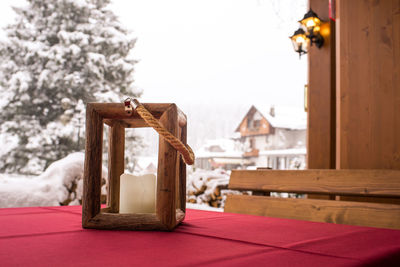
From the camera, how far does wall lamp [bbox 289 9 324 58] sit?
4.03 meters

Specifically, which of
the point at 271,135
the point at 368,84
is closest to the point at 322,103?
the point at 368,84

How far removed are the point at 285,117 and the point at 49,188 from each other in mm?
13503

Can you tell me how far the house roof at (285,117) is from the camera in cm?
1448

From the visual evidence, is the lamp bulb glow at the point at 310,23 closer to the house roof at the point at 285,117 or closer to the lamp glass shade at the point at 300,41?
the lamp glass shade at the point at 300,41

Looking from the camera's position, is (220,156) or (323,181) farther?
(220,156)

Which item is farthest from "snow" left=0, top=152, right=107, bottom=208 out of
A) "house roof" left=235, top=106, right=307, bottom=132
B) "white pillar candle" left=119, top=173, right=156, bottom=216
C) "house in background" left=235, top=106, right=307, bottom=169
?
"house roof" left=235, top=106, right=307, bottom=132

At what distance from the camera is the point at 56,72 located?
9.28 m

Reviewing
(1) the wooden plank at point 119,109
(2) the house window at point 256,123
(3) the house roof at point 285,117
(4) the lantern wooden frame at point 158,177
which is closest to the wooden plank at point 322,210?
(4) the lantern wooden frame at point 158,177

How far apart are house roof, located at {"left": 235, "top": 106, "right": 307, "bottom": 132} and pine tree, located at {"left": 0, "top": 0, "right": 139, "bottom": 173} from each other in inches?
264

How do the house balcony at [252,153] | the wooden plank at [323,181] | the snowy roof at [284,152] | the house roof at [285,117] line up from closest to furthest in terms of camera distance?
the wooden plank at [323,181], the snowy roof at [284,152], the house balcony at [252,153], the house roof at [285,117]

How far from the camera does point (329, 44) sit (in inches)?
158

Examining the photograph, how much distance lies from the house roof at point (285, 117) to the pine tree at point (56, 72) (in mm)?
6711

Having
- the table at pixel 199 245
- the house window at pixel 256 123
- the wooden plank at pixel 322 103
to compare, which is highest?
the house window at pixel 256 123

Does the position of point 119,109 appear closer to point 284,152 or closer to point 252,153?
point 284,152
